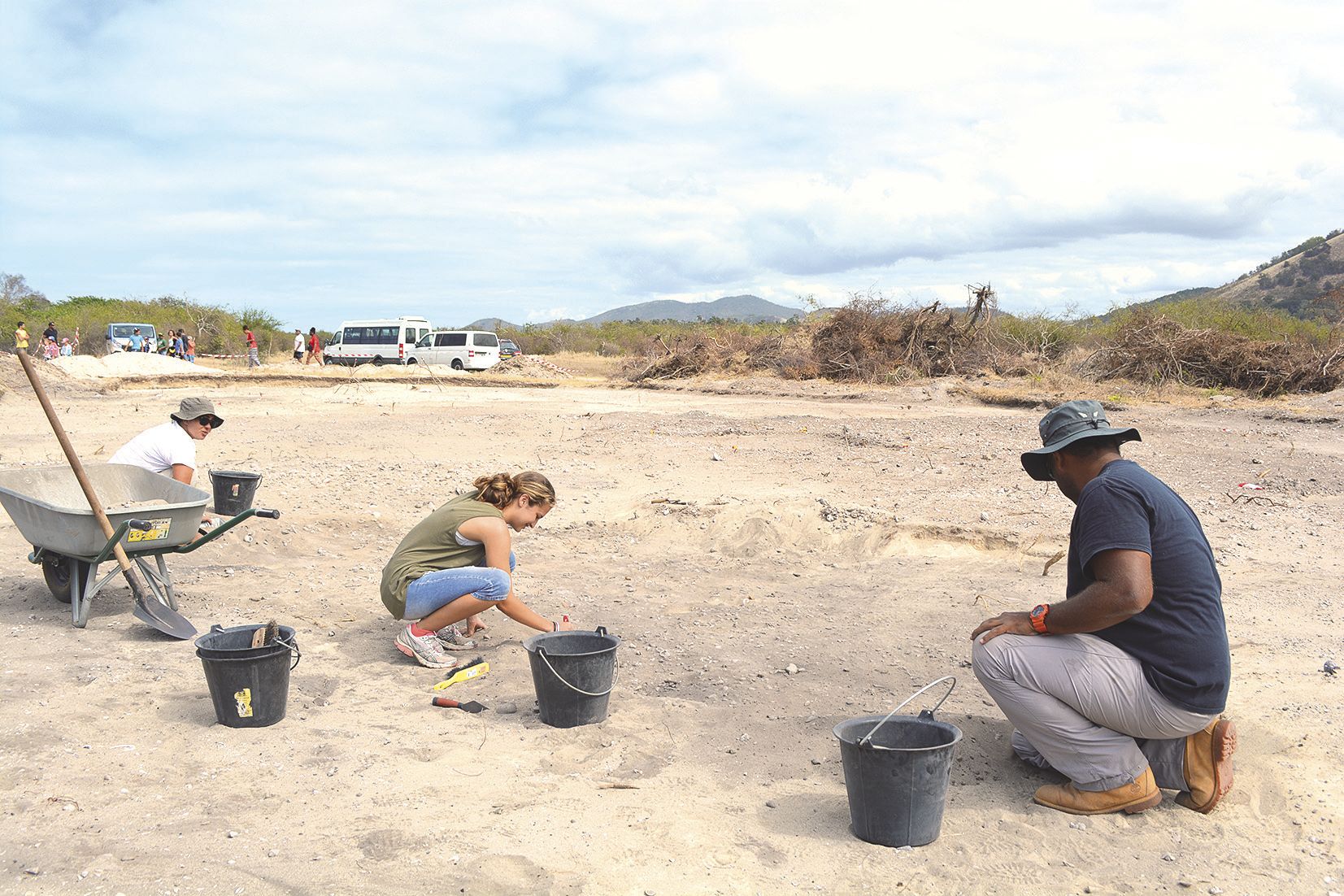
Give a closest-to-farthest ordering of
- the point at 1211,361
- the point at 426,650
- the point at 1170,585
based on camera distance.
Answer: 1. the point at 1170,585
2. the point at 426,650
3. the point at 1211,361

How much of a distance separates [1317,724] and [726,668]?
2624 mm

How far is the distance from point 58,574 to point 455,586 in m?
2.69

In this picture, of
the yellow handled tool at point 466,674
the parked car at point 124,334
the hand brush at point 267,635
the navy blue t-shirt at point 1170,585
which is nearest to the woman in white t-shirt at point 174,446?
the hand brush at point 267,635

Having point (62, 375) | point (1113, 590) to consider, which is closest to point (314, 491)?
point (1113, 590)

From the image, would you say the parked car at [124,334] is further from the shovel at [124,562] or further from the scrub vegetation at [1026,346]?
the shovel at [124,562]

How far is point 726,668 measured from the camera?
520cm

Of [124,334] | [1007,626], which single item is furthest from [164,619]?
[124,334]

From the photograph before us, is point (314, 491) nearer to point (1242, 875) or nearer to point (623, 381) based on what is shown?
point (1242, 875)

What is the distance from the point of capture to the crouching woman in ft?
16.4

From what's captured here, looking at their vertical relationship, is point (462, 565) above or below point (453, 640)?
above

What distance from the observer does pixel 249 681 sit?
4.16 metres

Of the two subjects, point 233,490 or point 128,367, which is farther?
point 128,367

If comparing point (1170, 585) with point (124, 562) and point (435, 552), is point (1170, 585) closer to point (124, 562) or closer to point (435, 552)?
point (435, 552)

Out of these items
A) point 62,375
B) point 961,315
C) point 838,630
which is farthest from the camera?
point 961,315
